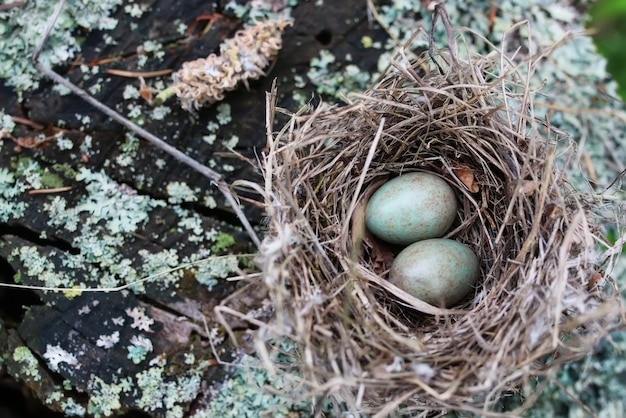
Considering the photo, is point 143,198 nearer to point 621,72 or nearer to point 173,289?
point 173,289

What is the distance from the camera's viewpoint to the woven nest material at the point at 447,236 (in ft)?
3.94

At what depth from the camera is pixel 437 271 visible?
1.45 metres

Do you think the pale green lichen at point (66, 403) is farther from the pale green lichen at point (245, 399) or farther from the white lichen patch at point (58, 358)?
the pale green lichen at point (245, 399)

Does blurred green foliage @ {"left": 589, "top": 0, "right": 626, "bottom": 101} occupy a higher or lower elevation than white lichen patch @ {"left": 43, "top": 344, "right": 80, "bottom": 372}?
lower

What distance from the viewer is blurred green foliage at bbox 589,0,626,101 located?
2363mm

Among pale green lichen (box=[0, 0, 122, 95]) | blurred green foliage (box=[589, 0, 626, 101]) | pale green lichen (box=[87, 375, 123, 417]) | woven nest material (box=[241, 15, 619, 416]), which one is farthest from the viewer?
blurred green foliage (box=[589, 0, 626, 101])

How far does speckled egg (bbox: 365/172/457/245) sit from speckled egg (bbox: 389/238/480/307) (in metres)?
0.05

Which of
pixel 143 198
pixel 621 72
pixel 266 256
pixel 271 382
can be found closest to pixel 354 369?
pixel 266 256

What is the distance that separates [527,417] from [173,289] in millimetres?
1076

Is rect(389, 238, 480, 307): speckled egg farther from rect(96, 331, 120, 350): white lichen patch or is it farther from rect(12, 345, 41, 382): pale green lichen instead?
rect(12, 345, 41, 382): pale green lichen

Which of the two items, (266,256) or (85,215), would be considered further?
(85,215)

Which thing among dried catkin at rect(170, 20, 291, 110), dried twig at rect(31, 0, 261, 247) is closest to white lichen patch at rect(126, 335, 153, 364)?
dried twig at rect(31, 0, 261, 247)

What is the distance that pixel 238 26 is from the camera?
1752mm

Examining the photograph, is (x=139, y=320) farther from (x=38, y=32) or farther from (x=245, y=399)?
(x=38, y=32)
